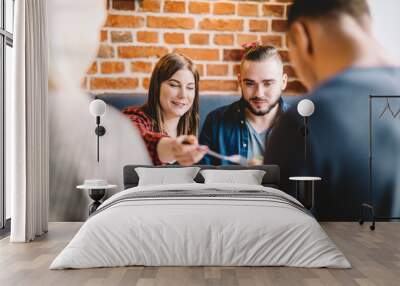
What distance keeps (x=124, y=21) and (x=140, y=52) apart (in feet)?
1.40

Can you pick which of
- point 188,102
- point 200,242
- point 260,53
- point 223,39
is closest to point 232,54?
point 223,39

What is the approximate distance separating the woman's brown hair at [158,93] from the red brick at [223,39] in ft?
1.36

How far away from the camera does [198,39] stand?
22.6 ft

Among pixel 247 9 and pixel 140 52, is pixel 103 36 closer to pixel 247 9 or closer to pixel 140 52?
pixel 140 52

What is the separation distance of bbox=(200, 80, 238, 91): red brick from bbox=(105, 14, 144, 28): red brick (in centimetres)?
107

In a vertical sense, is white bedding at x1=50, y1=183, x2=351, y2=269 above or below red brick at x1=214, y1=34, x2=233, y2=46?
below

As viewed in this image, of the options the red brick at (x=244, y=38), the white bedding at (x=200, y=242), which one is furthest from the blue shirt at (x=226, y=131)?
the white bedding at (x=200, y=242)

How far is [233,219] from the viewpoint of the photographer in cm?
431

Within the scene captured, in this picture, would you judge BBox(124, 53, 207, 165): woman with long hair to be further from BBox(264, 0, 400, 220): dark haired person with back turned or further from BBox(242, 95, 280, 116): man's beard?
BBox(264, 0, 400, 220): dark haired person with back turned

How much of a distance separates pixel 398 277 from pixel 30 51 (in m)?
4.01

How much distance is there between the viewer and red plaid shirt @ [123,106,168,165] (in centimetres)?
682

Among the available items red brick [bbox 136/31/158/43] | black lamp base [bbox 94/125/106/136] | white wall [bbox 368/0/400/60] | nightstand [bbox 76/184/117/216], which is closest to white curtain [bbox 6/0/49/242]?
nightstand [bbox 76/184/117/216]

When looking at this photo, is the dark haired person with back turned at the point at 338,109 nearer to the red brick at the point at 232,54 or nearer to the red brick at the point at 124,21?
the red brick at the point at 232,54

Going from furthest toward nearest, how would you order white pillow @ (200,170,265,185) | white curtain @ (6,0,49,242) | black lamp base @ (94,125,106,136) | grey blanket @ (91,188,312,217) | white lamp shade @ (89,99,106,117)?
black lamp base @ (94,125,106,136)
white lamp shade @ (89,99,106,117)
white pillow @ (200,170,265,185)
white curtain @ (6,0,49,242)
grey blanket @ (91,188,312,217)
